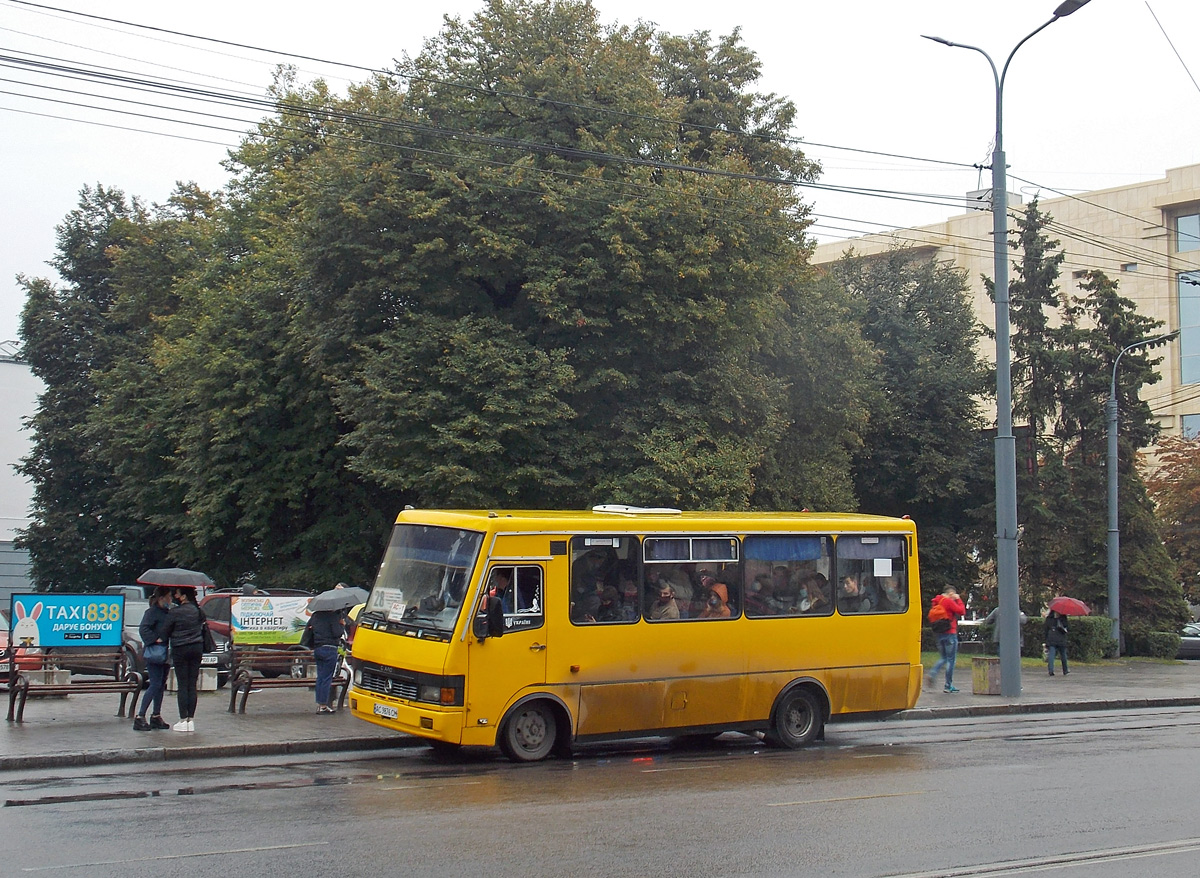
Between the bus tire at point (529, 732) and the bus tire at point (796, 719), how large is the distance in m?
3.19

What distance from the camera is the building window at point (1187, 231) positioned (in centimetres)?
7144

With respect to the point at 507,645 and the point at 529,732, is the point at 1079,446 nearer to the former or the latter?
the point at 529,732

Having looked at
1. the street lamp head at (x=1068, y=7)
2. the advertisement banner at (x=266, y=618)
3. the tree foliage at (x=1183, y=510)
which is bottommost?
the advertisement banner at (x=266, y=618)

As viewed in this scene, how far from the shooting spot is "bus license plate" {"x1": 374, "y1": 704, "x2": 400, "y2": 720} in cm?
1318

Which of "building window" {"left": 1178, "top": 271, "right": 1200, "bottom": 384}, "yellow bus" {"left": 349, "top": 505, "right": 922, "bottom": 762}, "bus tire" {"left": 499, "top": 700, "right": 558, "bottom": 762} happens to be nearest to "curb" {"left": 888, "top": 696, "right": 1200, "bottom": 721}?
"yellow bus" {"left": 349, "top": 505, "right": 922, "bottom": 762}

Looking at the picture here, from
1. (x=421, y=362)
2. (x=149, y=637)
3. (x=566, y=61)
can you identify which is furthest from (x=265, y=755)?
(x=566, y=61)

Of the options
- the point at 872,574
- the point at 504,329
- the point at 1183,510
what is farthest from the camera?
the point at 1183,510

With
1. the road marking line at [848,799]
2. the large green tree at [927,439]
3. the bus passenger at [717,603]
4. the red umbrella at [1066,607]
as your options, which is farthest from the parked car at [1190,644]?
the road marking line at [848,799]

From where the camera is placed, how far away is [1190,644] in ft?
147

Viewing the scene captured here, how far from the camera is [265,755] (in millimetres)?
13641

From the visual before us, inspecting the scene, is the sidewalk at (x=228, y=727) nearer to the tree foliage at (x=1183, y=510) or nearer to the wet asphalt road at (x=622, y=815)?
the wet asphalt road at (x=622, y=815)

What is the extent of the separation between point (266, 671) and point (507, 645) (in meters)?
6.63

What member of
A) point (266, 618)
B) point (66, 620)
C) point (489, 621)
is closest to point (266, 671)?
point (266, 618)

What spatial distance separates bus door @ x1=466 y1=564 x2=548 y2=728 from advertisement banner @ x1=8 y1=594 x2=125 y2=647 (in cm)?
650
